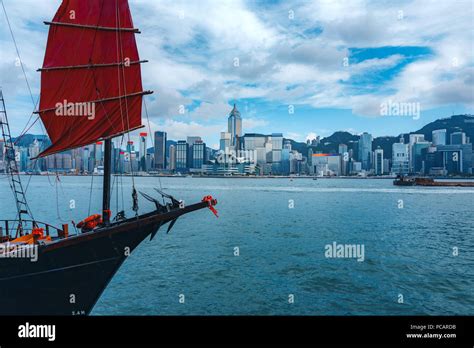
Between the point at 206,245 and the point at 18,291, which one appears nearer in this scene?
the point at 18,291

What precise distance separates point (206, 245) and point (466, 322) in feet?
78.6

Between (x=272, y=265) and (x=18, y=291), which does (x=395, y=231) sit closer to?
(x=272, y=265)

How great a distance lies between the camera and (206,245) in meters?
29.0

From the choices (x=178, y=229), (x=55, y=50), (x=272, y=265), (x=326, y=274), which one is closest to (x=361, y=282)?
(x=326, y=274)

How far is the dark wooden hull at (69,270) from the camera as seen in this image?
39.5ft

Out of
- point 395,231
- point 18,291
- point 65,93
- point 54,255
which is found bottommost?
point 395,231
